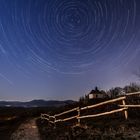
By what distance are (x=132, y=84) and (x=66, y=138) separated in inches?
1823

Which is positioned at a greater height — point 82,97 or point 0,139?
point 82,97

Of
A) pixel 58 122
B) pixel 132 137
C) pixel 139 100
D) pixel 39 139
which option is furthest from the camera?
pixel 139 100

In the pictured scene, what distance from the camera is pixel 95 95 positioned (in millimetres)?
70625

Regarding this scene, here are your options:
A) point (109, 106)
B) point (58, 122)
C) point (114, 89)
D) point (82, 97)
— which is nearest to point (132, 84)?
Result: point (114, 89)

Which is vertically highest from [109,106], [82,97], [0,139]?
[82,97]

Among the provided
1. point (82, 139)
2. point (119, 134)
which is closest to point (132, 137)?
point (119, 134)

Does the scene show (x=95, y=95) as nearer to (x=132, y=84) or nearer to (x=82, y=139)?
(x=132, y=84)

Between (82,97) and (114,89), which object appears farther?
(82,97)

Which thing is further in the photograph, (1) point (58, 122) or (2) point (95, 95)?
(2) point (95, 95)

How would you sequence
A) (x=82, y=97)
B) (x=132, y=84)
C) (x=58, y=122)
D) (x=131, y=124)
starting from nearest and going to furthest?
1. (x=131, y=124)
2. (x=58, y=122)
3. (x=132, y=84)
4. (x=82, y=97)

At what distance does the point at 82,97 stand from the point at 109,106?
43.6 m

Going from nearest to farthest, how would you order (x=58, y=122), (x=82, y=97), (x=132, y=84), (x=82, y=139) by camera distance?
1. (x=82, y=139)
2. (x=58, y=122)
3. (x=132, y=84)
4. (x=82, y=97)

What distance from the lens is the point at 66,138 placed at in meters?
12.7

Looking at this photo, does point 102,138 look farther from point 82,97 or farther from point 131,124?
point 82,97
